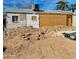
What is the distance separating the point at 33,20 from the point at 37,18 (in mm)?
48

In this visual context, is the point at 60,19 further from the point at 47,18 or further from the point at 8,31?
the point at 8,31

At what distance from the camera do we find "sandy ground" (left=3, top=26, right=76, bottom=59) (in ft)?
6.01

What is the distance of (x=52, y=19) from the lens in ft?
6.30

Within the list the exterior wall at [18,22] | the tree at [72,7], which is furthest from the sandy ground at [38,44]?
the tree at [72,7]

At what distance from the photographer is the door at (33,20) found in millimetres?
1876

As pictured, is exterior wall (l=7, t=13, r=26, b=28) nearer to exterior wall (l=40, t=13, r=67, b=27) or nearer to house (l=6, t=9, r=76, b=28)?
house (l=6, t=9, r=76, b=28)

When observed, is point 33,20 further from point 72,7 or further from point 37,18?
point 72,7

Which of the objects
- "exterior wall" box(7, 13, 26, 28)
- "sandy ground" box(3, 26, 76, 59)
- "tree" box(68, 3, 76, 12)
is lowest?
"sandy ground" box(3, 26, 76, 59)

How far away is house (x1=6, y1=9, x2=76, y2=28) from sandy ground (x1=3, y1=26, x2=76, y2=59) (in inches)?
2.0

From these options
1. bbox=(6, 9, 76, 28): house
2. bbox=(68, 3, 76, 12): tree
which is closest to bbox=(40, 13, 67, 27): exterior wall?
bbox=(6, 9, 76, 28): house

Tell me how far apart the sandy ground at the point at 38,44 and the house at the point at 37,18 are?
51 mm

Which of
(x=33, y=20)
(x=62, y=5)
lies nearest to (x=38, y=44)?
(x=33, y=20)

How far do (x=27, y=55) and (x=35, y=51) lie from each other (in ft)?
0.29

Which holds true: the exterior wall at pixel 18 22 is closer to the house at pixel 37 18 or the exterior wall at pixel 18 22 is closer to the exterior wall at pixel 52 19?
the house at pixel 37 18
